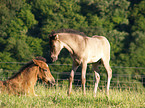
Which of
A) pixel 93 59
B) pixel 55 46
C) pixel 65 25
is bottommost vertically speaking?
pixel 93 59

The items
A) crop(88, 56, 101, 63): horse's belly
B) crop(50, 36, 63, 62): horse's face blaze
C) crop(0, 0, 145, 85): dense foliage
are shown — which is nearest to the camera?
crop(50, 36, 63, 62): horse's face blaze

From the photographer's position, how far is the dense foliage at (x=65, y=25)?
2750 centimetres

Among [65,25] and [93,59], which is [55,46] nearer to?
[93,59]

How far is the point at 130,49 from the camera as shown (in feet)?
99.1

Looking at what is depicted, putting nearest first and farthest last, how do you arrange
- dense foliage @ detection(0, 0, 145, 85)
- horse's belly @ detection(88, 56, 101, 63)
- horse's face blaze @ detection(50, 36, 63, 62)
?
horse's face blaze @ detection(50, 36, 63, 62) → horse's belly @ detection(88, 56, 101, 63) → dense foliage @ detection(0, 0, 145, 85)

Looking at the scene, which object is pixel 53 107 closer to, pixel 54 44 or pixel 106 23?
pixel 54 44

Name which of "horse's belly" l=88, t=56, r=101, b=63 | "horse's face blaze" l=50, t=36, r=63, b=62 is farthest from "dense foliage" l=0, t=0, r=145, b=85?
"horse's face blaze" l=50, t=36, r=63, b=62

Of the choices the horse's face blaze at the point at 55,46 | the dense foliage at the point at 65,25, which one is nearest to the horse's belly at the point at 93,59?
the horse's face blaze at the point at 55,46

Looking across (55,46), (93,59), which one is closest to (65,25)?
(93,59)

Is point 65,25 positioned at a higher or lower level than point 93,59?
higher

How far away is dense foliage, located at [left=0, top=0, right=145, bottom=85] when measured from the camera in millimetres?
27500

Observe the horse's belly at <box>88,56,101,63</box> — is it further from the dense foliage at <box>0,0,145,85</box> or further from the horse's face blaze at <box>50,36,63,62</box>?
the dense foliage at <box>0,0,145,85</box>

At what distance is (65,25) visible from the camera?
1177 inches

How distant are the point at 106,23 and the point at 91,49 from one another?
26.9 m
